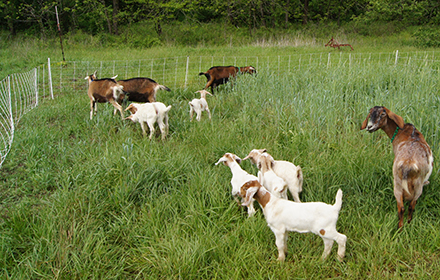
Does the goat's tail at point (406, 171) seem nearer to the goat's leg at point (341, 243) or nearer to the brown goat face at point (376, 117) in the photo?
the brown goat face at point (376, 117)

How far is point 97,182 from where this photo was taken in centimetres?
402

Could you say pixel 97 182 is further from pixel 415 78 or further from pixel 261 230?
pixel 415 78

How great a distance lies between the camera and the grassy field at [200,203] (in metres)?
3.04

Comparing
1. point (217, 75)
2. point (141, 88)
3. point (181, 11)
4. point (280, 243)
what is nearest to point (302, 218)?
Answer: point (280, 243)

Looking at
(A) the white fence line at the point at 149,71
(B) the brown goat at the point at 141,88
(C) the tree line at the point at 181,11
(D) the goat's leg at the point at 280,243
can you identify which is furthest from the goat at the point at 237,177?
(C) the tree line at the point at 181,11

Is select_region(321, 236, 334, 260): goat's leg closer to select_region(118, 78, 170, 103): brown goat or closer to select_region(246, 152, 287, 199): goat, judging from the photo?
select_region(246, 152, 287, 199): goat

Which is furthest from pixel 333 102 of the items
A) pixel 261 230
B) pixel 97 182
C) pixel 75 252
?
pixel 75 252

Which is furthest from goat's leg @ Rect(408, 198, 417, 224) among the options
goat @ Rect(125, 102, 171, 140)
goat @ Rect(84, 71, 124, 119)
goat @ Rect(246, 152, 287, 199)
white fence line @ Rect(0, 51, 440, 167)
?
white fence line @ Rect(0, 51, 440, 167)

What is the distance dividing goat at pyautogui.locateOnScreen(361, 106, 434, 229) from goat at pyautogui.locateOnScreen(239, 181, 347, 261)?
83 centimetres

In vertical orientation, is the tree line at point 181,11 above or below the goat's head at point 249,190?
above

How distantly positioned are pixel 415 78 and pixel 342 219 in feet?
15.2

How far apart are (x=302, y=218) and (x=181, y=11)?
2413 centimetres

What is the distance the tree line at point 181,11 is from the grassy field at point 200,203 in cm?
1616

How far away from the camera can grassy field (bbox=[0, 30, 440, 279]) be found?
3.04 m
